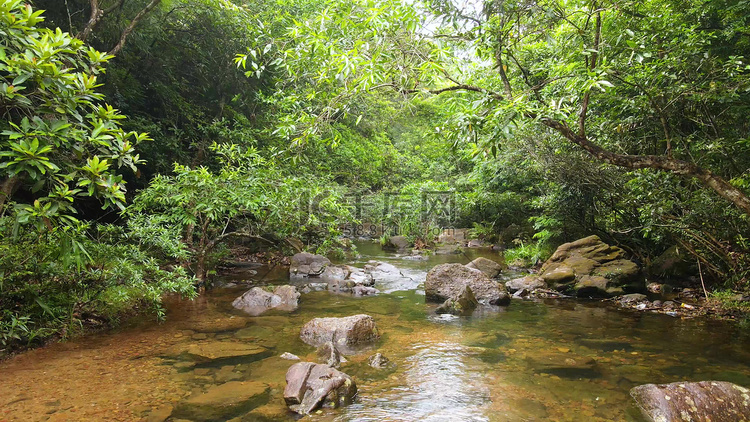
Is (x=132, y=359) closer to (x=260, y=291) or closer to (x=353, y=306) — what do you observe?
(x=260, y=291)

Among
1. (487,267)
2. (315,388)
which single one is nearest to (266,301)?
(315,388)

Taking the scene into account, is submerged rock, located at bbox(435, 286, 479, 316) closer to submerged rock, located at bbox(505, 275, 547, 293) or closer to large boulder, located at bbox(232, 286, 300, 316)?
submerged rock, located at bbox(505, 275, 547, 293)

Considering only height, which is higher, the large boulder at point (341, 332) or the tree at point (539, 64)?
the tree at point (539, 64)

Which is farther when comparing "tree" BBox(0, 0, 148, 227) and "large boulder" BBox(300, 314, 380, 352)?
"large boulder" BBox(300, 314, 380, 352)

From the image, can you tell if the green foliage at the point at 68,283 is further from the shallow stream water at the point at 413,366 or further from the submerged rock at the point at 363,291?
the submerged rock at the point at 363,291

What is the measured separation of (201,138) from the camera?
11477 millimetres

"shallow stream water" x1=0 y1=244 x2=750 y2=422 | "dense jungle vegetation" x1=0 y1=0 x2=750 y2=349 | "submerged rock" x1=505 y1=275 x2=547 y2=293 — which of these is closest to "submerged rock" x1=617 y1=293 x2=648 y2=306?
"shallow stream water" x1=0 y1=244 x2=750 y2=422

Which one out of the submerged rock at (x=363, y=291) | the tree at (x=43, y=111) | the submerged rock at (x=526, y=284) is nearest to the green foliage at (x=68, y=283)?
the tree at (x=43, y=111)

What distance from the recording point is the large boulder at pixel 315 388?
4066 millimetres

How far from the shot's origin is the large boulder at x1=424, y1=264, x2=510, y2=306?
896cm

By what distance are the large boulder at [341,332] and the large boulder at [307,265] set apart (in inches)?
212

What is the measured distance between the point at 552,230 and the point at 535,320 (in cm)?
722

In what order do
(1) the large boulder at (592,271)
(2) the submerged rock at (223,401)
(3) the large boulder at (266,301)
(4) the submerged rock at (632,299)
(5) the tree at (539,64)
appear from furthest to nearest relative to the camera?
(1) the large boulder at (592,271) → (4) the submerged rock at (632,299) → (3) the large boulder at (266,301) → (5) the tree at (539,64) → (2) the submerged rock at (223,401)

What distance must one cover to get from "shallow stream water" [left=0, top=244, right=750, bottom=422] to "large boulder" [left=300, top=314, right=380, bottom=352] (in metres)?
0.21
